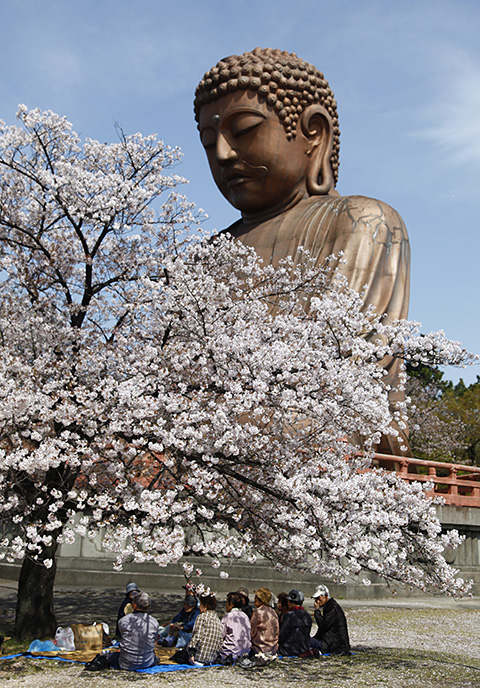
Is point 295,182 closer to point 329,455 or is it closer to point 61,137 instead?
point 61,137

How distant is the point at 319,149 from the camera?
1873cm

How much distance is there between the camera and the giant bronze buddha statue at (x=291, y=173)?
16.6 metres

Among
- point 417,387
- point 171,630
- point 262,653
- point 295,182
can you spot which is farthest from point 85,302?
point 417,387

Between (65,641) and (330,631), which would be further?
(330,631)

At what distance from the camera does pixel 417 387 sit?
31750 millimetres

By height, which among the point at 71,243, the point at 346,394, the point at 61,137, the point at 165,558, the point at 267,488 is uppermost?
the point at 61,137

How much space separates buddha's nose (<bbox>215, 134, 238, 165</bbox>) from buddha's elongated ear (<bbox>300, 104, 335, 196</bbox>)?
202 centimetres

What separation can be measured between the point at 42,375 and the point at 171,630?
3.20 m

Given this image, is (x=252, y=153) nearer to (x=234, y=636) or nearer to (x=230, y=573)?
(x=230, y=573)

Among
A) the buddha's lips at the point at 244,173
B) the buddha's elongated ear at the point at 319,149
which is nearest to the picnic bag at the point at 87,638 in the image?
the buddha's lips at the point at 244,173

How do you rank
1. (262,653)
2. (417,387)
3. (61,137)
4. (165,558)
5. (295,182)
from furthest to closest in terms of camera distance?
(417,387) < (295,182) < (61,137) < (262,653) < (165,558)

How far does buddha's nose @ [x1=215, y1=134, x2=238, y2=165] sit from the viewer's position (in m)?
17.6

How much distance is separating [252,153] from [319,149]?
6.74 feet

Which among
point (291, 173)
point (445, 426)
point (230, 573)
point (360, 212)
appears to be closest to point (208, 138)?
point (291, 173)
